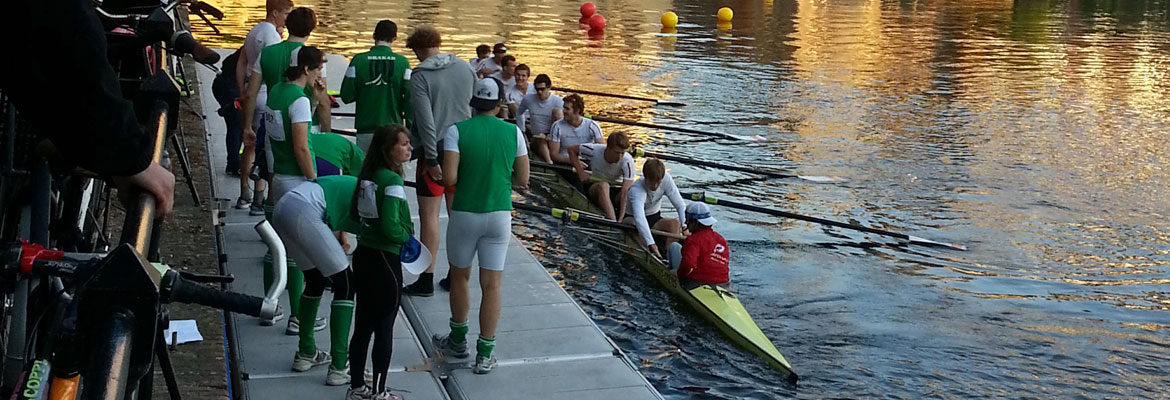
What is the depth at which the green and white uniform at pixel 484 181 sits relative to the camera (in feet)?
21.5

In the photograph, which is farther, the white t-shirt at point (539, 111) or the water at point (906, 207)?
the white t-shirt at point (539, 111)

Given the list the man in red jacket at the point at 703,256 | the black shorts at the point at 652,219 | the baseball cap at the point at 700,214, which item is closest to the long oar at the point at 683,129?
the black shorts at the point at 652,219

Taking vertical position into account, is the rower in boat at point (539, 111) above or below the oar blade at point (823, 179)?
above

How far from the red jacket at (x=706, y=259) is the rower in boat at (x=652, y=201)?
0.83 meters

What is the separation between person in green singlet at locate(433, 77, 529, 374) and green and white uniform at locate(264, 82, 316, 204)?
0.97 meters

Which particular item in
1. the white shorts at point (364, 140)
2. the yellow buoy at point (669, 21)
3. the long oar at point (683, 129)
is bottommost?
the yellow buoy at point (669, 21)

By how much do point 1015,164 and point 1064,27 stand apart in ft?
84.3

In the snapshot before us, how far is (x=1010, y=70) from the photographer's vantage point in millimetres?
28094

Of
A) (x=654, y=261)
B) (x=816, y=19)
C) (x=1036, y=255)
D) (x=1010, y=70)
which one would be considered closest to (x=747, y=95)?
(x=1010, y=70)

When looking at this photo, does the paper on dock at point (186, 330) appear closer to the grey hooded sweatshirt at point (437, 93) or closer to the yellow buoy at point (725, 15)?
the grey hooded sweatshirt at point (437, 93)

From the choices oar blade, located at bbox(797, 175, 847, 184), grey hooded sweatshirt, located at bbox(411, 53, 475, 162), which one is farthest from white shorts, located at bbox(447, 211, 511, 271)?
oar blade, located at bbox(797, 175, 847, 184)

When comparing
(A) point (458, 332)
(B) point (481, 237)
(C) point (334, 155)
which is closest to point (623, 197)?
(C) point (334, 155)

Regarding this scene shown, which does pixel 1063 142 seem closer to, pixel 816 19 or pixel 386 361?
pixel 386 361

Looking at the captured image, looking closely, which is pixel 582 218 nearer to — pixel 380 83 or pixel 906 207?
pixel 380 83
